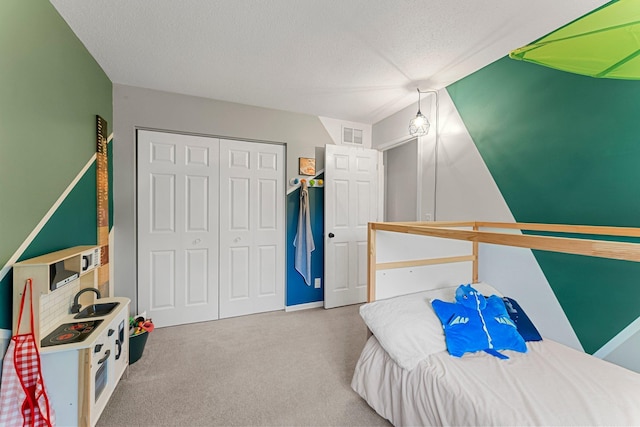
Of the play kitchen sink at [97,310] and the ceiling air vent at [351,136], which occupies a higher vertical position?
the ceiling air vent at [351,136]

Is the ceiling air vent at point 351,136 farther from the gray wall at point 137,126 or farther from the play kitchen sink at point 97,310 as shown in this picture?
the play kitchen sink at point 97,310

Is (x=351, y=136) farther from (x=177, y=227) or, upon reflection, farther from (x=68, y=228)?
(x=68, y=228)

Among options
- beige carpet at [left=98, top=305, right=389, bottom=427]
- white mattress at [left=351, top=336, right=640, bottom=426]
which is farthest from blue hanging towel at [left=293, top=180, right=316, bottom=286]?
white mattress at [left=351, top=336, right=640, bottom=426]

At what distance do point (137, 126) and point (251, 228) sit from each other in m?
1.52

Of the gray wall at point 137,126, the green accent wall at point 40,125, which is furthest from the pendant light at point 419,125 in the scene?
the green accent wall at point 40,125

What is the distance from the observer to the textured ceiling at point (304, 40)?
151 centimetres

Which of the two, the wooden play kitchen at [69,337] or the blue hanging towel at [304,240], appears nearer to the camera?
the wooden play kitchen at [69,337]

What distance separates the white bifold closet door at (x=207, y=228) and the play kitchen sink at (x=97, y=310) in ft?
2.92

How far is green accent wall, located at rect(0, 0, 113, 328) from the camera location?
1.19m

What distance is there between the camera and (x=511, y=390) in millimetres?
1062

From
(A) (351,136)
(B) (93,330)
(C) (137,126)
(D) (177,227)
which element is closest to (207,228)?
(D) (177,227)

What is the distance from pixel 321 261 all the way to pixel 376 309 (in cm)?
169

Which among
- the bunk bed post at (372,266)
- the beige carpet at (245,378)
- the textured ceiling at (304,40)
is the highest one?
the textured ceiling at (304,40)

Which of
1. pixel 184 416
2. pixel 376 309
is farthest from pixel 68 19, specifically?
pixel 376 309
